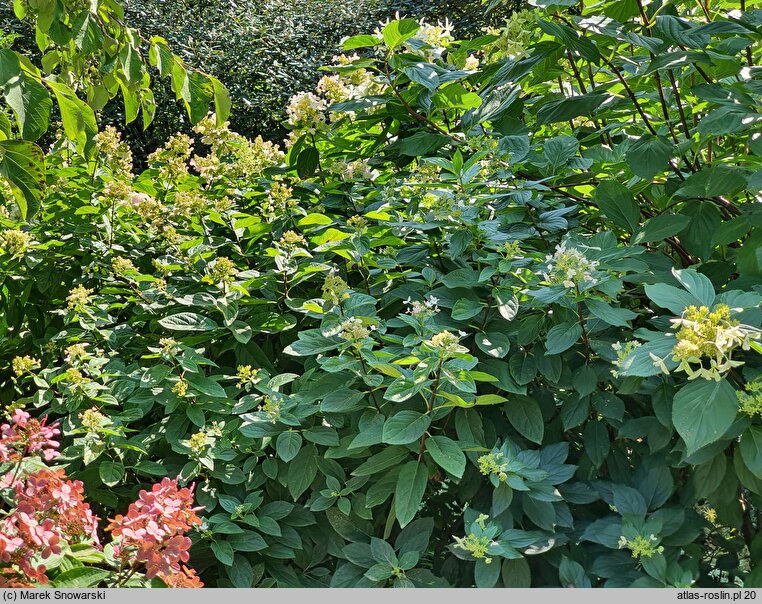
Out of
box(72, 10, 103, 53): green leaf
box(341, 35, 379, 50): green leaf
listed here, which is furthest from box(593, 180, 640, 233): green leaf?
box(72, 10, 103, 53): green leaf

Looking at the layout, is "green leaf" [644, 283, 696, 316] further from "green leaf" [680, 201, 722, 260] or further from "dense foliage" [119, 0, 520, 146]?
"dense foliage" [119, 0, 520, 146]

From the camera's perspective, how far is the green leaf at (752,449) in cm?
123

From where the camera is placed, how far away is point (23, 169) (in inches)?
51.7

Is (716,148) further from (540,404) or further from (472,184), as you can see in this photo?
(540,404)

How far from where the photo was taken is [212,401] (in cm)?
190

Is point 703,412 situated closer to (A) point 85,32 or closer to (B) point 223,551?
(B) point 223,551

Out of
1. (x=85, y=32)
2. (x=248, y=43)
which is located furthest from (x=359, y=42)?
(x=248, y=43)

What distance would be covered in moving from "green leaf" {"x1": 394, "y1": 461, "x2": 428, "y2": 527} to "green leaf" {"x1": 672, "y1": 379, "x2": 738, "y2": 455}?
543 mm

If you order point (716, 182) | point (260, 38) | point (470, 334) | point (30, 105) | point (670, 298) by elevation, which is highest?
point (260, 38)

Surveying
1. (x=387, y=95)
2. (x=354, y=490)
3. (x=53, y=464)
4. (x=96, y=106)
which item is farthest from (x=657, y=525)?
→ (x=96, y=106)

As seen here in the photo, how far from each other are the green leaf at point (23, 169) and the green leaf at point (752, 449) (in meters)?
1.35

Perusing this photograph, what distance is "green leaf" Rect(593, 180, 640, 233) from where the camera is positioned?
1661mm

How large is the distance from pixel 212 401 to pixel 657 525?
1.13 metres

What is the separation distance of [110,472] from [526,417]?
105 cm
